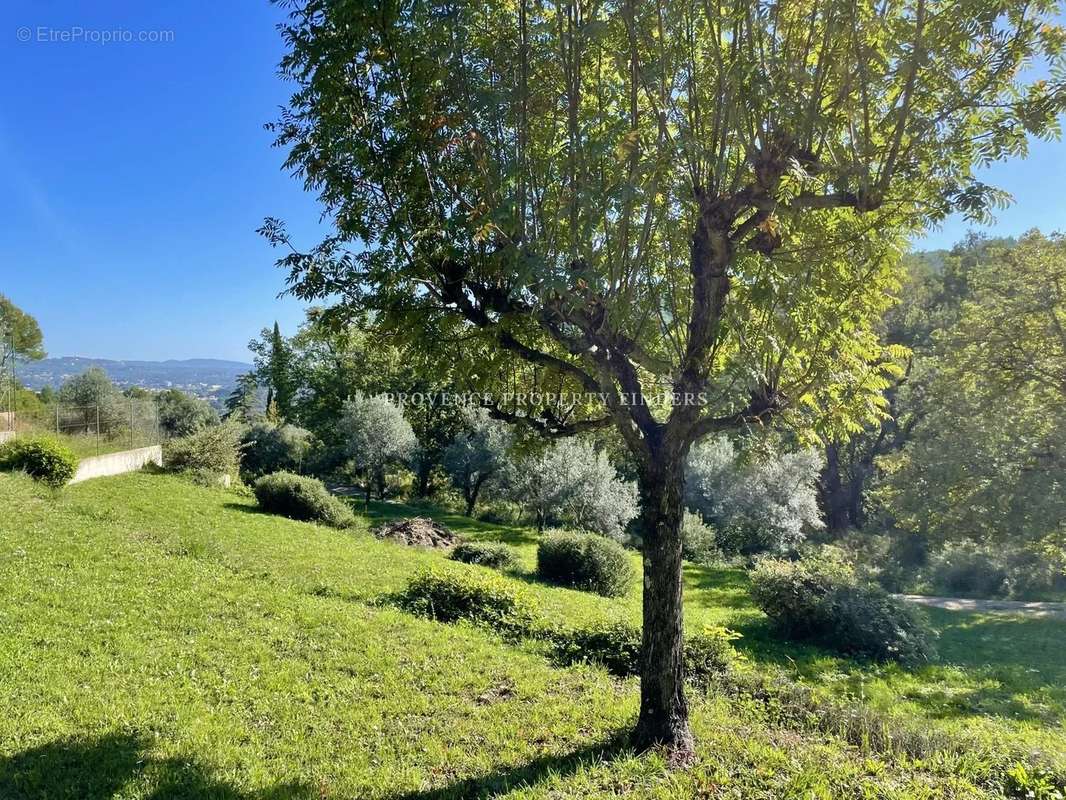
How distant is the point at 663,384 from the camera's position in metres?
5.01

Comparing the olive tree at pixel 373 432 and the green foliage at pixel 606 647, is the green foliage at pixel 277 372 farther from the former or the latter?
the green foliage at pixel 606 647

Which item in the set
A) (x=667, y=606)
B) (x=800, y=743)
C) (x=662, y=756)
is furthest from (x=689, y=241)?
(x=800, y=743)

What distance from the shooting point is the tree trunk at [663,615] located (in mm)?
4207

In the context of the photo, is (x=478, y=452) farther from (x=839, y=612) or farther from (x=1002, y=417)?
(x=1002, y=417)

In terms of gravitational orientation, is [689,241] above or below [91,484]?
above

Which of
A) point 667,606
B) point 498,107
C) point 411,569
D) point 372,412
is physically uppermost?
point 498,107

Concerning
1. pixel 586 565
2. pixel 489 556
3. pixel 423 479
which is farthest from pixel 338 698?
pixel 423 479

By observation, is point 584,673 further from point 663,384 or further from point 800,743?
point 663,384

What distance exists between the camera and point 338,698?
5359mm

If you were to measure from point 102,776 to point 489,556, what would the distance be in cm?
998

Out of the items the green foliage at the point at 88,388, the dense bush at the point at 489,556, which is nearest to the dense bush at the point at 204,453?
the dense bush at the point at 489,556

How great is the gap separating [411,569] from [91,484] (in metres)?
10.4

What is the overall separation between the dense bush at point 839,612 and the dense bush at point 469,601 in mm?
4797

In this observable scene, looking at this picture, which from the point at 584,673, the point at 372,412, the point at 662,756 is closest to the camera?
the point at 662,756
